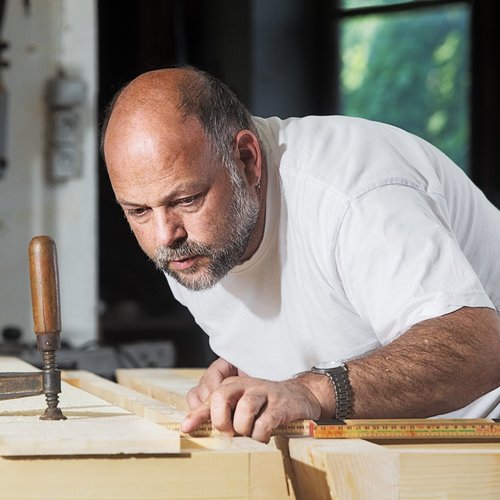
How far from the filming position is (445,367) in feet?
5.19

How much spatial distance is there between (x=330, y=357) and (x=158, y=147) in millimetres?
500

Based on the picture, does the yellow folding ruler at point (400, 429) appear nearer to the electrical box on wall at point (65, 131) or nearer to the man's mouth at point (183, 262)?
the man's mouth at point (183, 262)

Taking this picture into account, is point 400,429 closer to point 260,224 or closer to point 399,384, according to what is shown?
point 399,384

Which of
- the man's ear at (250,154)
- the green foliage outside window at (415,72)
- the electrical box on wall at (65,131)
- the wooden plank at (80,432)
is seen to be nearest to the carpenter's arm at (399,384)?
the wooden plank at (80,432)

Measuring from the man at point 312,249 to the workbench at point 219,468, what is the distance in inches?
5.7

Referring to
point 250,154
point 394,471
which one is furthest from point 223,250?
point 394,471

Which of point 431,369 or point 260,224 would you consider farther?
point 260,224

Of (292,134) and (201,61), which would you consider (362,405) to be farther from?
(201,61)

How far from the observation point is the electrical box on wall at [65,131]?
14.8 ft

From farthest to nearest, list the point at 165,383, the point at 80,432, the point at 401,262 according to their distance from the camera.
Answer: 1. the point at 165,383
2. the point at 401,262
3. the point at 80,432

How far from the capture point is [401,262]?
169 cm

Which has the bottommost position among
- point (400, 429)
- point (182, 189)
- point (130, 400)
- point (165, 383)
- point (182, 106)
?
point (165, 383)

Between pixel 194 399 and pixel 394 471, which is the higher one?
pixel 394 471

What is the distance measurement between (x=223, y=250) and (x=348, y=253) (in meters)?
0.26
